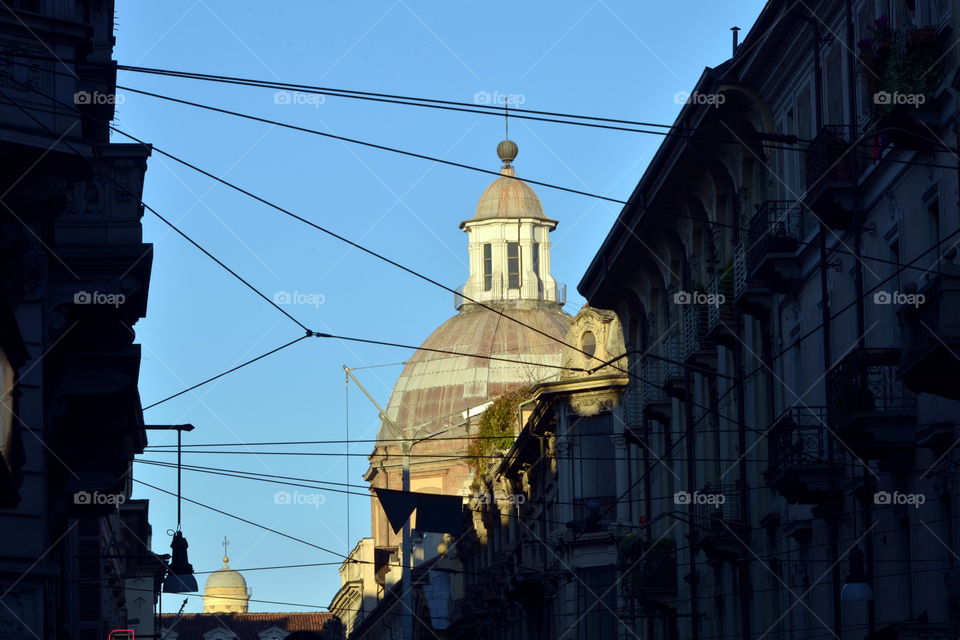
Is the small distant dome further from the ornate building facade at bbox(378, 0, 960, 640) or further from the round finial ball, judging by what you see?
the ornate building facade at bbox(378, 0, 960, 640)

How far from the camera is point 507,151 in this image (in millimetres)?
124375

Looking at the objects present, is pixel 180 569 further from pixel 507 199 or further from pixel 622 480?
pixel 507 199

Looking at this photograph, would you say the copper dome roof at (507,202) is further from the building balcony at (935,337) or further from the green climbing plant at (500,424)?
the building balcony at (935,337)

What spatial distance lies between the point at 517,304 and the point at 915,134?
9691 cm

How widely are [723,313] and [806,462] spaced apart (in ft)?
22.8

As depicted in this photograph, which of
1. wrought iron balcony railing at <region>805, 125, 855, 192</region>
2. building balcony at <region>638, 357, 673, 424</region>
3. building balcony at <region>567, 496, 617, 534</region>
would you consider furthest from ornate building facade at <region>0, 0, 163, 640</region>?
building balcony at <region>567, 496, 617, 534</region>

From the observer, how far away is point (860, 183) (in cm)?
2627

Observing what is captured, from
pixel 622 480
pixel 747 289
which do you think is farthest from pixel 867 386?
pixel 622 480

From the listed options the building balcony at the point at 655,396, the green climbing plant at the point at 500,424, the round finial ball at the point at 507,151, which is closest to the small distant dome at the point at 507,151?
the round finial ball at the point at 507,151

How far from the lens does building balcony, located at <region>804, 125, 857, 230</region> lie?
86.7 ft

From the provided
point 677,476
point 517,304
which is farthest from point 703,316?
→ point 517,304

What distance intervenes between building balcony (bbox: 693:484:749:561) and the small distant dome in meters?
89.3

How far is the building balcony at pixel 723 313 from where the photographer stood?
3350cm

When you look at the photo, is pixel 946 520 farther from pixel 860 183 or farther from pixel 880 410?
pixel 860 183
